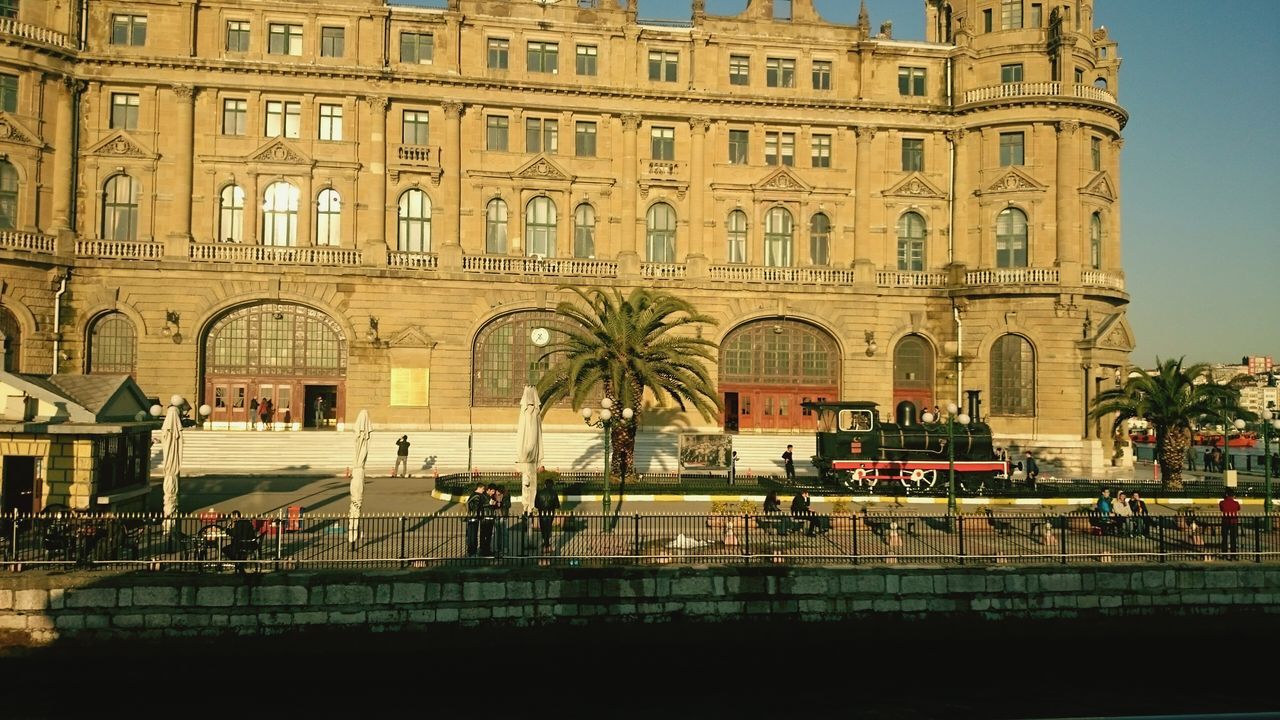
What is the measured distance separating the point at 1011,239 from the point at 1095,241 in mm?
4628

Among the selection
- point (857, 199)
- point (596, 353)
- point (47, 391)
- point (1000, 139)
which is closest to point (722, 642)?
point (596, 353)

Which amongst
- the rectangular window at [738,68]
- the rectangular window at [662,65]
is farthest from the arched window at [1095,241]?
the rectangular window at [662,65]

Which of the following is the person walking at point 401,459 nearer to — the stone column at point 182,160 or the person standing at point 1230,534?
the stone column at point 182,160

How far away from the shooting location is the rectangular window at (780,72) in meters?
51.5

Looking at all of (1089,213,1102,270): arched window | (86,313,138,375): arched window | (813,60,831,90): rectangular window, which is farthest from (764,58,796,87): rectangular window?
(86,313,138,375): arched window

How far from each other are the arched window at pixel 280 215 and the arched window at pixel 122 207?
6.31m

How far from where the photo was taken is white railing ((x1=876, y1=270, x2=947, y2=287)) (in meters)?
50.6

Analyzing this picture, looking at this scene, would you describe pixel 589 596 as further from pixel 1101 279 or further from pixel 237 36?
pixel 237 36

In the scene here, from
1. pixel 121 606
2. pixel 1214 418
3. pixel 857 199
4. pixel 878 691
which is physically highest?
pixel 857 199

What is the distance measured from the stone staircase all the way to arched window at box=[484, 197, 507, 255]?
1034 cm

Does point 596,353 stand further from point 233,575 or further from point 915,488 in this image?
point 233,575

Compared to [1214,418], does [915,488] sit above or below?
below

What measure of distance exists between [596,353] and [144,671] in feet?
60.4

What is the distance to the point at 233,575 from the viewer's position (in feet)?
63.9
